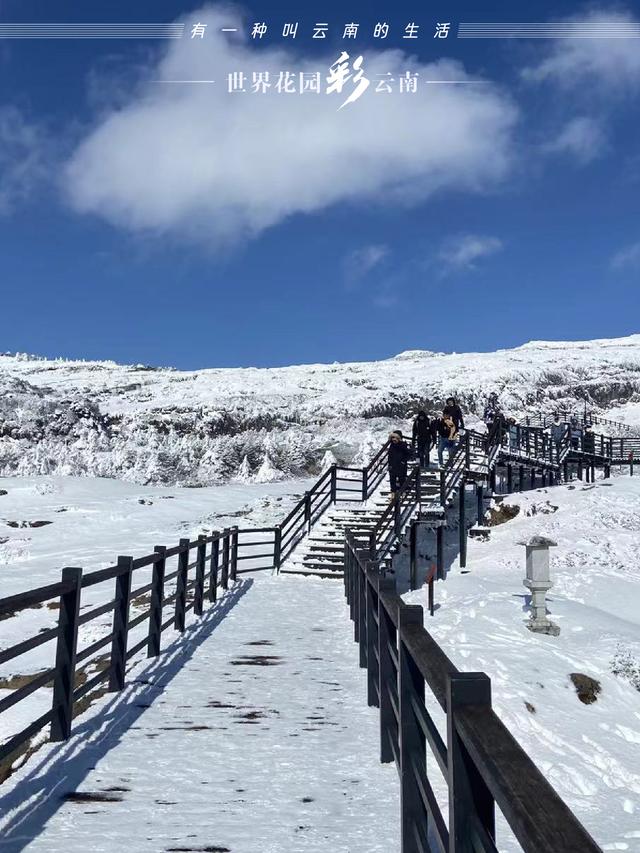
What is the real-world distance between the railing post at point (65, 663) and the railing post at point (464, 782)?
11.9 feet

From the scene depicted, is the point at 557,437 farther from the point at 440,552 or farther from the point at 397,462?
the point at 440,552

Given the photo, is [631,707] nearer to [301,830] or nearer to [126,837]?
[301,830]

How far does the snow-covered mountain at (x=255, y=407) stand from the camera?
3759cm

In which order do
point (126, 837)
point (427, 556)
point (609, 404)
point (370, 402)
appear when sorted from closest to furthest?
point (126, 837), point (427, 556), point (370, 402), point (609, 404)

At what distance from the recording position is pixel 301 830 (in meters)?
3.54

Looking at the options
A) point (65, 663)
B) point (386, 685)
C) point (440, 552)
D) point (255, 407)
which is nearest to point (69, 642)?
point (65, 663)

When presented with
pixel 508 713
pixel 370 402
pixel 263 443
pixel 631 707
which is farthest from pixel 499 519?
pixel 370 402

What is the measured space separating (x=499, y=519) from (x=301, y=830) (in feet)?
61.9

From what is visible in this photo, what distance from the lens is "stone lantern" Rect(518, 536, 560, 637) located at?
10.3 metres

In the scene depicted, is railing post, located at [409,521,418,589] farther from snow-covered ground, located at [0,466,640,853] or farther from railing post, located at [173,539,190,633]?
railing post, located at [173,539,190,633]

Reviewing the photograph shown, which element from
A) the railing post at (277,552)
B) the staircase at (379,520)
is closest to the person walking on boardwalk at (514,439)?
the staircase at (379,520)

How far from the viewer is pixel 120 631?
6.11 meters

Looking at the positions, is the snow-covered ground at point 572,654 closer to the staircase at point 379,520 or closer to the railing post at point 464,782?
the staircase at point 379,520

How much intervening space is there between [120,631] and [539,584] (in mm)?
6867
